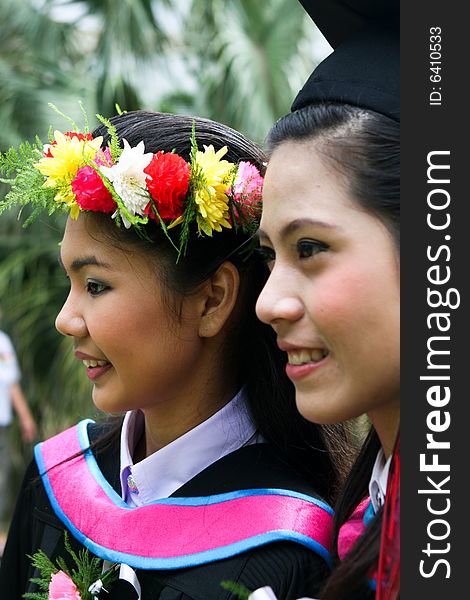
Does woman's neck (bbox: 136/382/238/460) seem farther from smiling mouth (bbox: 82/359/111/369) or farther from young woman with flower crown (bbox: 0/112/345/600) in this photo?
smiling mouth (bbox: 82/359/111/369)

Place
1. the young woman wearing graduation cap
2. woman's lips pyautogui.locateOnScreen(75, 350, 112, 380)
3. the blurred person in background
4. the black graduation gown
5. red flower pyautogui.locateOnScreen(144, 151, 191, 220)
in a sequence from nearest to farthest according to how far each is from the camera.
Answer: the young woman wearing graduation cap, the black graduation gown, red flower pyautogui.locateOnScreen(144, 151, 191, 220), woman's lips pyautogui.locateOnScreen(75, 350, 112, 380), the blurred person in background

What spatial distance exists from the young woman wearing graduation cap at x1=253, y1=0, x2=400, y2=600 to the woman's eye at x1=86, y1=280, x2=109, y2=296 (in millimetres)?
491

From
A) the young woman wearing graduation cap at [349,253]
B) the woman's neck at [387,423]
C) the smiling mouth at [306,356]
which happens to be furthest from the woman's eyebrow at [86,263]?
the woman's neck at [387,423]

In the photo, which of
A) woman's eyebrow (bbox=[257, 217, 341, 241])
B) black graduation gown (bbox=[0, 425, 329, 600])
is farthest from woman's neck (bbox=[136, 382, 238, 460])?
woman's eyebrow (bbox=[257, 217, 341, 241])

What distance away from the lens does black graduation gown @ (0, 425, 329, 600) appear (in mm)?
1944

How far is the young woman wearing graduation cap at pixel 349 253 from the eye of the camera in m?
1.54

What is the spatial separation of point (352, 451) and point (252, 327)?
15.2 inches

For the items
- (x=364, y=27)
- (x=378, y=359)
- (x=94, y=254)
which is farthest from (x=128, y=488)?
(x=364, y=27)

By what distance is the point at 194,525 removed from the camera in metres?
2.06

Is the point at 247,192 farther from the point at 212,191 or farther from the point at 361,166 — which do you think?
the point at 361,166

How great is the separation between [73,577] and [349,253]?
1.04 m

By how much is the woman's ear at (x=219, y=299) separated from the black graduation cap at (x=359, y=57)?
1.62 ft

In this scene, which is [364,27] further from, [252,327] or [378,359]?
[252,327]

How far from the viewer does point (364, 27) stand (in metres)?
1.77
